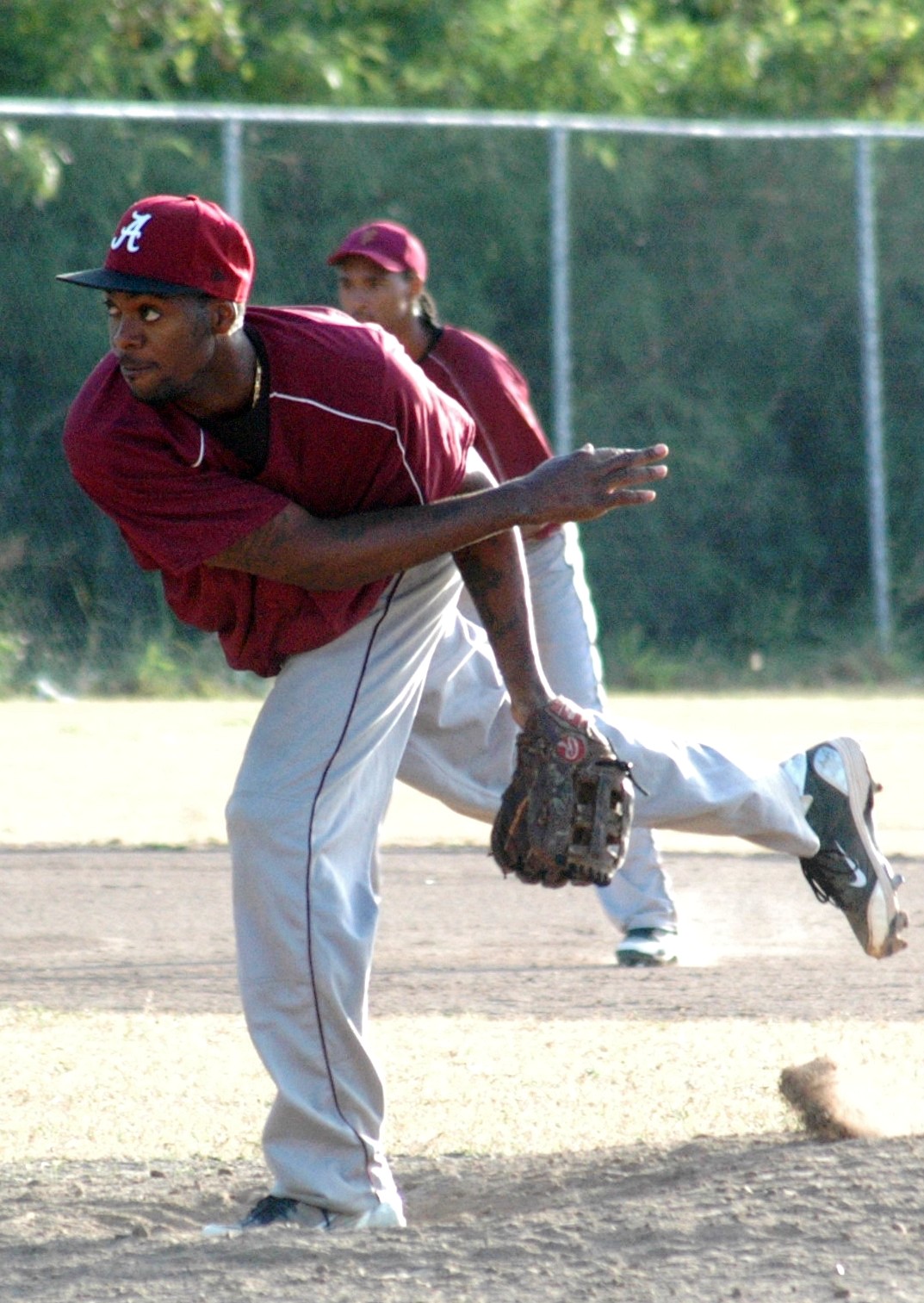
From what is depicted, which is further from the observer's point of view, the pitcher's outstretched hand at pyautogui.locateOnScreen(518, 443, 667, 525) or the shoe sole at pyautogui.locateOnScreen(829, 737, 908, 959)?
the shoe sole at pyautogui.locateOnScreen(829, 737, 908, 959)

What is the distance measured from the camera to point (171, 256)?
347 cm

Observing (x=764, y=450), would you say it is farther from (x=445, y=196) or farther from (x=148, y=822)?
(x=148, y=822)


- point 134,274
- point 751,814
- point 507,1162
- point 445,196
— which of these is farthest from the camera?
point 445,196

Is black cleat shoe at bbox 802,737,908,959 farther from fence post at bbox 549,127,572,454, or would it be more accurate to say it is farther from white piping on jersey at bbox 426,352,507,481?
fence post at bbox 549,127,572,454

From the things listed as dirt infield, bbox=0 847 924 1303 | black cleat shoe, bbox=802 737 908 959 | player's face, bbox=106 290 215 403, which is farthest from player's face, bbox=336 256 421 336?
player's face, bbox=106 290 215 403

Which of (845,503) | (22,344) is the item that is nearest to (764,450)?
(845,503)

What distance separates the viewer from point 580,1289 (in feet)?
10.2

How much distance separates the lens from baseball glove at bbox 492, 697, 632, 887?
12.6ft

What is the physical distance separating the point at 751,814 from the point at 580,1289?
70.7 inches

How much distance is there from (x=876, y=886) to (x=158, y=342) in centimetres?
221

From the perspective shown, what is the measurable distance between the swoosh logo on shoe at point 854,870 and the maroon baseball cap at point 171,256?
208 centimetres

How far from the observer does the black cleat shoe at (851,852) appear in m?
4.73

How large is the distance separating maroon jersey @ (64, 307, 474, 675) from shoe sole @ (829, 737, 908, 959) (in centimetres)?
156

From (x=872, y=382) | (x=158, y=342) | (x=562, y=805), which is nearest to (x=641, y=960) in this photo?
(x=562, y=805)
